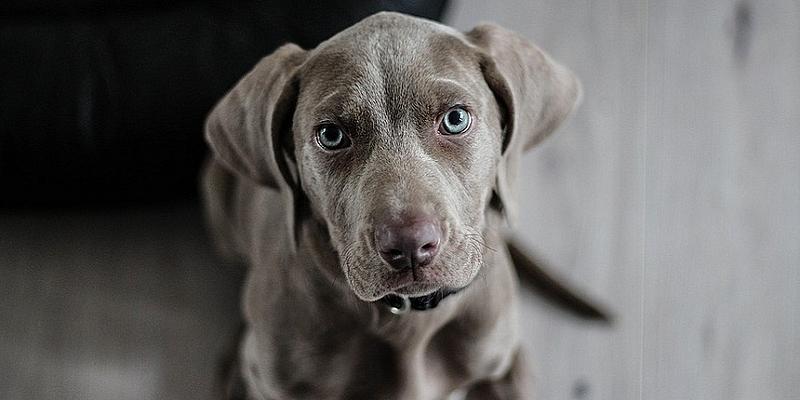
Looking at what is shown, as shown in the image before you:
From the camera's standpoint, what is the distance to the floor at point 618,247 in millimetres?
2004

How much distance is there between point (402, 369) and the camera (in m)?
1.54

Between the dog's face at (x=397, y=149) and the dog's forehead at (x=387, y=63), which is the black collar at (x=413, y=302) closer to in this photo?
the dog's face at (x=397, y=149)

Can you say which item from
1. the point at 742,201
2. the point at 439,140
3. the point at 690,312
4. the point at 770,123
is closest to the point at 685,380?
the point at 690,312

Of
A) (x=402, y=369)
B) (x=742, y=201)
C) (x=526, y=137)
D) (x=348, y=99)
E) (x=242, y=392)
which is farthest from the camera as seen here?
(x=742, y=201)

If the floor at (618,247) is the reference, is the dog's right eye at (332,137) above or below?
above

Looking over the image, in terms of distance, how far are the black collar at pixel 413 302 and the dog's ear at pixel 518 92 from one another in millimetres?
162

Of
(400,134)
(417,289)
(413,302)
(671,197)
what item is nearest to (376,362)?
(413,302)

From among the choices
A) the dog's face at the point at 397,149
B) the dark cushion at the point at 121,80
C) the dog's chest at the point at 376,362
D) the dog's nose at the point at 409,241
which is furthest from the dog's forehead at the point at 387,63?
the dark cushion at the point at 121,80

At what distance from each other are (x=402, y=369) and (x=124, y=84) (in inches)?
33.7

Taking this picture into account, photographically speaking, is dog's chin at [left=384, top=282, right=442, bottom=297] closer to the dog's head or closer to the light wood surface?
the dog's head

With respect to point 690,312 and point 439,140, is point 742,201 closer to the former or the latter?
point 690,312

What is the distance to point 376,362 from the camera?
60.9 inches

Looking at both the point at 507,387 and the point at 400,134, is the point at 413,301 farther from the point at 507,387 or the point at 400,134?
the point at 507,387

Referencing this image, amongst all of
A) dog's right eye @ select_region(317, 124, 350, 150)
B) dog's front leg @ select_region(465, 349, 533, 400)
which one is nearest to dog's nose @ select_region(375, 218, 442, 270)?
dog's right eye @ select_region(317, 124, 350, 150)
